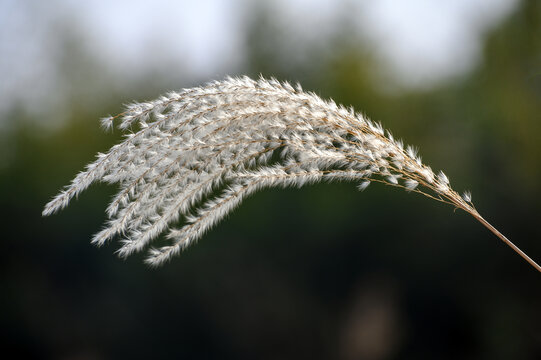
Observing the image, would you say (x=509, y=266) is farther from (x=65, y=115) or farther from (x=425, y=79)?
(x=65, y=115)

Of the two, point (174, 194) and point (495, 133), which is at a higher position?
point (174, 194)

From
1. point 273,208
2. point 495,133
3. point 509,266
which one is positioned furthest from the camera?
point 273,208

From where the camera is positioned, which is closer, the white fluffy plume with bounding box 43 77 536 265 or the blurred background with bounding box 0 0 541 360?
the white fluffy plume with bounding box 43 77 536 265

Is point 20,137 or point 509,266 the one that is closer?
point 509,266

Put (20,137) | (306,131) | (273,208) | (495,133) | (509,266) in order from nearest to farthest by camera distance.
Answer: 1. (306,131)
2. (509,266)
3. (495,133)
4. (273,208)
5. (20,137)

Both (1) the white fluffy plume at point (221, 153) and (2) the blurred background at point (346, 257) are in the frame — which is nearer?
(1) the white fluffy plume at point (221, 153)

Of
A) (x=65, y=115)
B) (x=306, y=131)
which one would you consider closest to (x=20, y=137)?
(x=65, y=115)

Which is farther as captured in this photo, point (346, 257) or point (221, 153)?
point (346, 257)

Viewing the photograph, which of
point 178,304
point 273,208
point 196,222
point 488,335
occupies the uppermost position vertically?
point 196,222
